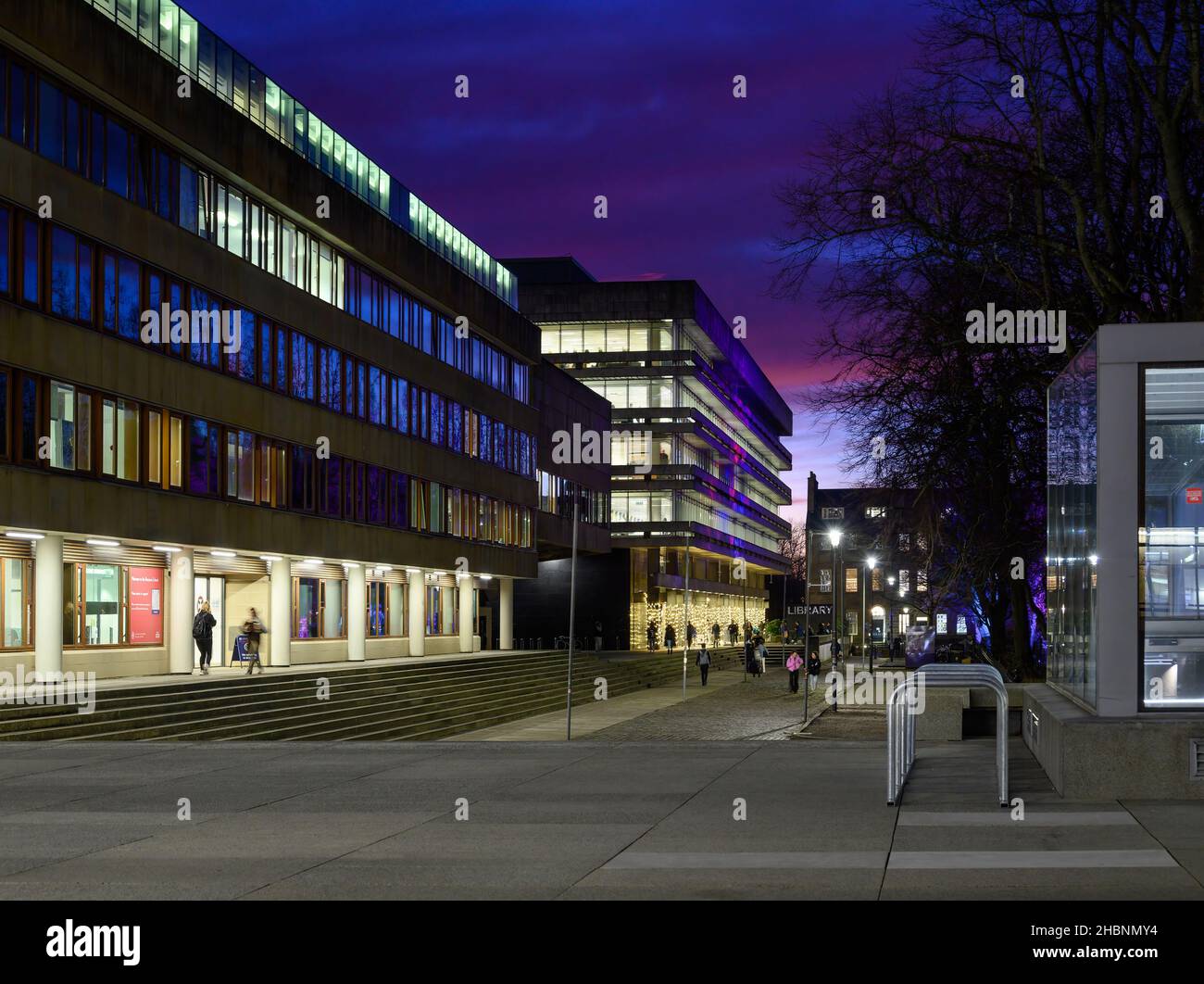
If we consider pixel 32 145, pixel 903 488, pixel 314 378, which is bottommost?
pixel 903 488

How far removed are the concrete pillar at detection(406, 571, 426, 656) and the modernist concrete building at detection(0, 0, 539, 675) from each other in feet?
0.49

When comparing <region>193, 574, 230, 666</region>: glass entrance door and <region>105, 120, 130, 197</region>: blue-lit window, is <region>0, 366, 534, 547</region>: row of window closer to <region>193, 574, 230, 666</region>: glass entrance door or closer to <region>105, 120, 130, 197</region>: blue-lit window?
<region>193, 574, 230, 666</region>: glass entrance door

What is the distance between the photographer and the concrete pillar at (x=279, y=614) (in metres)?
46.1

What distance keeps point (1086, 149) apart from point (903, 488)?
736 centimetres

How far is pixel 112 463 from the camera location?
35531 millimetres

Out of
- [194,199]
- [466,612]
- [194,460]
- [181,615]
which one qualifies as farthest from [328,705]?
[466,612]

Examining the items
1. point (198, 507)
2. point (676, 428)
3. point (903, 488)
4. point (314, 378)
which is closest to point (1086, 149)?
point (903, 488)

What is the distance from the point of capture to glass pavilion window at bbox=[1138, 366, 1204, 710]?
13.8 m

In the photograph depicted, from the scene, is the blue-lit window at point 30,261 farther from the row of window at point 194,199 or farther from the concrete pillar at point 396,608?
the concrete pillar at point 396,608

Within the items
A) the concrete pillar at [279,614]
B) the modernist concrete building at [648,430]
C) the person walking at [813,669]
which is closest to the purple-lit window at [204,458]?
the concrete pillar at [279,614]

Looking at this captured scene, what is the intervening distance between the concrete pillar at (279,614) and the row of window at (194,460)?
6.28 ft

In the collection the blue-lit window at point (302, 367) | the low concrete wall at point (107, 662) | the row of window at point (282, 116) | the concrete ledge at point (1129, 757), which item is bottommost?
the low concrete wall at point (107, 662)

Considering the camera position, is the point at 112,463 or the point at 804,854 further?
the point at 112,463
